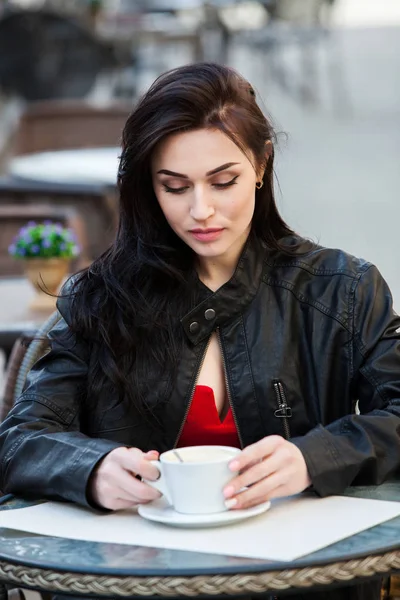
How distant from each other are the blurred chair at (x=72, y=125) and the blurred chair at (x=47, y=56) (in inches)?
43.5

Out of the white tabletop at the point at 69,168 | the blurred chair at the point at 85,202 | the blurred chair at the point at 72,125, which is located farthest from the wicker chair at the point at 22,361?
the blurred chair at the point at 72,125

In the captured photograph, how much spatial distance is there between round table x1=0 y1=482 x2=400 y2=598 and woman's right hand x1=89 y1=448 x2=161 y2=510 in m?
0.12

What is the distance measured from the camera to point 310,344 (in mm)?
1972

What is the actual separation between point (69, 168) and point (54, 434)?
12.3 ft

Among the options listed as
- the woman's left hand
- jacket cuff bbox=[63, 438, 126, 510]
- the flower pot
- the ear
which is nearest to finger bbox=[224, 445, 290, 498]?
the woman's left hand

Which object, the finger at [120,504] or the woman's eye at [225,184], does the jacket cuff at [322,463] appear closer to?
the finger at [120,504]

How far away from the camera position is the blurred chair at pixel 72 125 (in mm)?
7199

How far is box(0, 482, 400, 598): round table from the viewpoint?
1377 millimetres

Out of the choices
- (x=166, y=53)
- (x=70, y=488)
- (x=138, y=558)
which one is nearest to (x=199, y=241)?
(x=70, y=488)

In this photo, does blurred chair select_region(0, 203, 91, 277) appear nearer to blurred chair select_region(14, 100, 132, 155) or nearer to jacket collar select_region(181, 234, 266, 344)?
blurred chair select_region(14, 100, 132, 155)

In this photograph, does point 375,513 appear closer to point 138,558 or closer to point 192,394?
point 138,558

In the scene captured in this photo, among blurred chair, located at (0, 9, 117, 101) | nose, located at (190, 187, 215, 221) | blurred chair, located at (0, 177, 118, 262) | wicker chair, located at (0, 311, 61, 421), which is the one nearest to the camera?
nose, located at (190, 187, 215, 221)

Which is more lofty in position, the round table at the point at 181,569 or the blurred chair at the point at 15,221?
the blurred chair at the point at 15,221

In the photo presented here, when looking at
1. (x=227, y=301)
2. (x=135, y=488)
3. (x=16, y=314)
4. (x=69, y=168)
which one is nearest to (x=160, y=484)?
(x=135, y=488)
